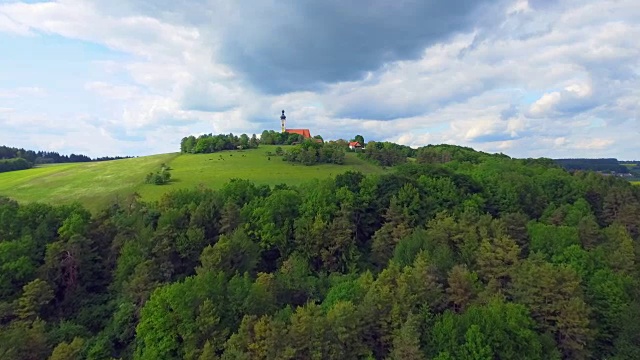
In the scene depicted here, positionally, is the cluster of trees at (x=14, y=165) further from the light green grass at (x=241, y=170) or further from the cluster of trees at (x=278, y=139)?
the cluster of trees at (x=278, y=139)

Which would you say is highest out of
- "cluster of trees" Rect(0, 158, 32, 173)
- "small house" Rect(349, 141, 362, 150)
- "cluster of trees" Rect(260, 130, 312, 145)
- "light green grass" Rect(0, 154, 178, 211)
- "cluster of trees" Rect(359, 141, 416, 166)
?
"cluster of trees" Rect(260, 130, 312, 145)

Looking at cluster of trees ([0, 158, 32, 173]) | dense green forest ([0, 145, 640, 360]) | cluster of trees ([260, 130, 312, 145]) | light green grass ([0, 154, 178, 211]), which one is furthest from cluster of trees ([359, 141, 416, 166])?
cluster of trees ([0, 158, 32, 173])

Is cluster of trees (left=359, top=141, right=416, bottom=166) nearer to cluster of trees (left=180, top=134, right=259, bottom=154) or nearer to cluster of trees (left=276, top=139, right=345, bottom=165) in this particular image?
cluster of trees (left=276, top=139, right=345, bottom=165)

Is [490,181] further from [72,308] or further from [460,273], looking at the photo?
[72,308]

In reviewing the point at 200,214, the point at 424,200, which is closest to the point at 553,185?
the point at 424,200

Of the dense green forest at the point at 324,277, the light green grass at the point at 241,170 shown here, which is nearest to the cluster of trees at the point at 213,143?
the light green grass at the point at 241,170

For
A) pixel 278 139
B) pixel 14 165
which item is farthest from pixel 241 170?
pixel 14 165
